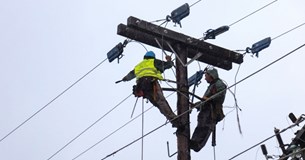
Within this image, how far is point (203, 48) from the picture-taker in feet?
39.4

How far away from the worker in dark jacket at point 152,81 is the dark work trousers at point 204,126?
22.8 inches

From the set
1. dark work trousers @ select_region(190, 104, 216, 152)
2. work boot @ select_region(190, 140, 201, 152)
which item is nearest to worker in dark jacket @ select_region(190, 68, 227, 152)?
dark work trousers @ select_region(190, 104, 216, 152)

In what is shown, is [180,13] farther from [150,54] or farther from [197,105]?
[197,105]

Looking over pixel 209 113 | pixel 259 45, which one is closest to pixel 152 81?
pixel 209 113

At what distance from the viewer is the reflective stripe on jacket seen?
11.7 metres

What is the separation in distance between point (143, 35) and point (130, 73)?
3.19ft

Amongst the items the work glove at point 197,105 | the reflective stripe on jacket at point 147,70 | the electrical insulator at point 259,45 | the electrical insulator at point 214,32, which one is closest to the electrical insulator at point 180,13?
the electrical insulator at point 214,32

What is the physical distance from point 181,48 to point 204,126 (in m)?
1.40

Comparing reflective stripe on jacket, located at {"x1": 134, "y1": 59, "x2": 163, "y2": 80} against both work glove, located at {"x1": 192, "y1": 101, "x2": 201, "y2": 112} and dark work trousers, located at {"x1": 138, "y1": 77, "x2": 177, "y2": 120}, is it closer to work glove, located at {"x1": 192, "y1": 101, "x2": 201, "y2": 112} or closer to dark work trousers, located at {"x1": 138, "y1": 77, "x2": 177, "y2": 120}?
dark work trousers, located at {"x1": 138, "y1": 77, "x2": 177, "y2": 120}

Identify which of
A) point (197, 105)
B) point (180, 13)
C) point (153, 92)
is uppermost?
point (180, 13)

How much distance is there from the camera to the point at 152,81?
458 inches

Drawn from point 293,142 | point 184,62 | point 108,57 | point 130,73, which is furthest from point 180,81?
point 293,142

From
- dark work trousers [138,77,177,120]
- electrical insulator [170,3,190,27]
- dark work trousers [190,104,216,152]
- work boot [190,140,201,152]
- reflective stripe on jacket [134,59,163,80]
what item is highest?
electrical insulator [170,3,190,27]

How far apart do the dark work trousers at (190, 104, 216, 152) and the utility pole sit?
0.55 meters
